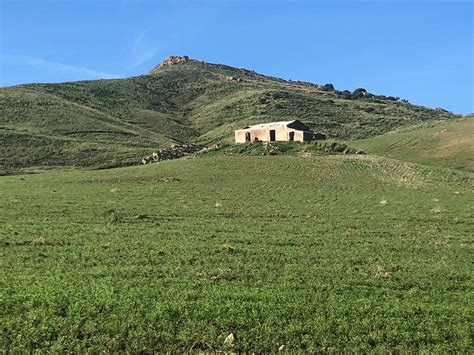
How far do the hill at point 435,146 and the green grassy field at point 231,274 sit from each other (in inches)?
1510

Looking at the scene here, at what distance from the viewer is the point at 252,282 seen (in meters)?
15.0

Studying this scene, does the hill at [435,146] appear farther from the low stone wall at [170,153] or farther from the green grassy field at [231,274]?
the green grassy field at [231,274]

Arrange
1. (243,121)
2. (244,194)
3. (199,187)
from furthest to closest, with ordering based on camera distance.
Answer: (243,121) < (199,187) < (244,194)

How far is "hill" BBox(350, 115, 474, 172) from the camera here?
7031 centimetres

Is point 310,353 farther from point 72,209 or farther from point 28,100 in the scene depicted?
point 28,100

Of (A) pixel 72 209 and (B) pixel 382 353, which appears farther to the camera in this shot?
(A) pixel 72 209

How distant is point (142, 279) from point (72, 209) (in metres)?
15.3

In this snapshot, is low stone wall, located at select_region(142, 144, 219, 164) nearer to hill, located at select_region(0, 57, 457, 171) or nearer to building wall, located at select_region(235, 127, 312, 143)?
hill, located at select_region(0, 57, 457, 171)

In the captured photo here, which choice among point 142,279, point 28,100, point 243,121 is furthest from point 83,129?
point 142,279

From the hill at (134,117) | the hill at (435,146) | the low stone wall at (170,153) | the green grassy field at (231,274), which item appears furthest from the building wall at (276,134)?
the green grassy field at (231,274)

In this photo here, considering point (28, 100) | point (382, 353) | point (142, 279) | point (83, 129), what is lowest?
point (382, 353)

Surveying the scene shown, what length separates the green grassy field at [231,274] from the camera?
1141 centimetres

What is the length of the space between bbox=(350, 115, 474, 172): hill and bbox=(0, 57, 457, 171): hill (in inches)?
1092

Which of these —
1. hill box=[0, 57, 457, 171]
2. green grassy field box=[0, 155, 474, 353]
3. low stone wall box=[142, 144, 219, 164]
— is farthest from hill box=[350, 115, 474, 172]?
green grassy field box=[0, 155, 474, 353]
